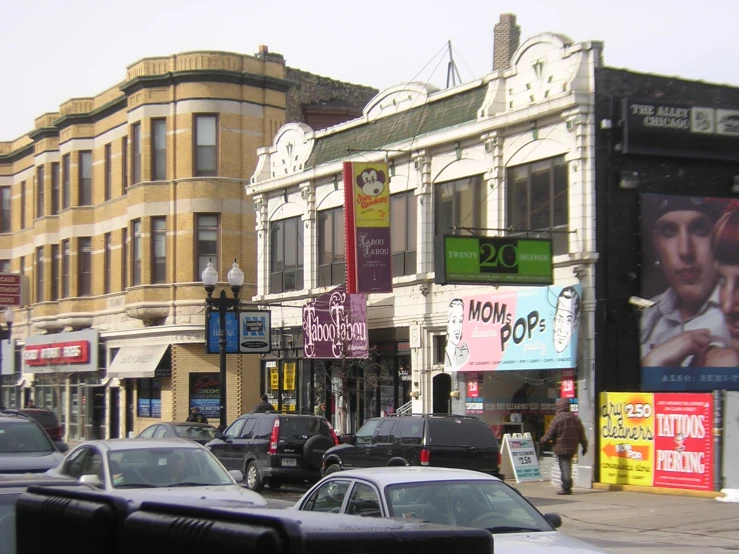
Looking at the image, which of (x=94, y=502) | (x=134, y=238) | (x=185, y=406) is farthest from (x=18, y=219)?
(x=94, y=502)

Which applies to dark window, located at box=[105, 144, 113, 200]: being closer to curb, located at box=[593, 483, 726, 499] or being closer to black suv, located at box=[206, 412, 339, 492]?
black suv, located at box=[206, 412, 339, 492]

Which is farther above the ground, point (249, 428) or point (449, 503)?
point (449, 503)

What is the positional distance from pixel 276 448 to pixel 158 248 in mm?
19142

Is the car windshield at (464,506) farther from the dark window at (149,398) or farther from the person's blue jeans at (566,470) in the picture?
the dark window at (149,398)

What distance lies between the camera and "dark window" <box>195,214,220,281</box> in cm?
3919

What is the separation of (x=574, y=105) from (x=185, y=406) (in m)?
20.9

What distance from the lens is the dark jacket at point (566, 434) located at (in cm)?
2098

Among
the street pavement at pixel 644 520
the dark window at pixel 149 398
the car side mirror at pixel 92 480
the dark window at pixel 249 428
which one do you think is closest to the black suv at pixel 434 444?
the street pavement at pixel 644 520

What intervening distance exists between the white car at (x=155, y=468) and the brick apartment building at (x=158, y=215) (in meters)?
25.0

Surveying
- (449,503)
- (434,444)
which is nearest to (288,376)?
(434,444)

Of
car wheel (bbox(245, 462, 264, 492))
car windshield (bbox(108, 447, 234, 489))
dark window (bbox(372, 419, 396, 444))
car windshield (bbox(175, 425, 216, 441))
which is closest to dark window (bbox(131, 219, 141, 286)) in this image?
car windshield (bbox(175, 425, 216, 441))

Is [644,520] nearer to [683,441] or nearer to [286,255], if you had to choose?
[683,441]

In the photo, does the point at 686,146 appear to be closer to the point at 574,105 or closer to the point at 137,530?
the point at 574,105

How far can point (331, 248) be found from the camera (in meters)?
32.2
